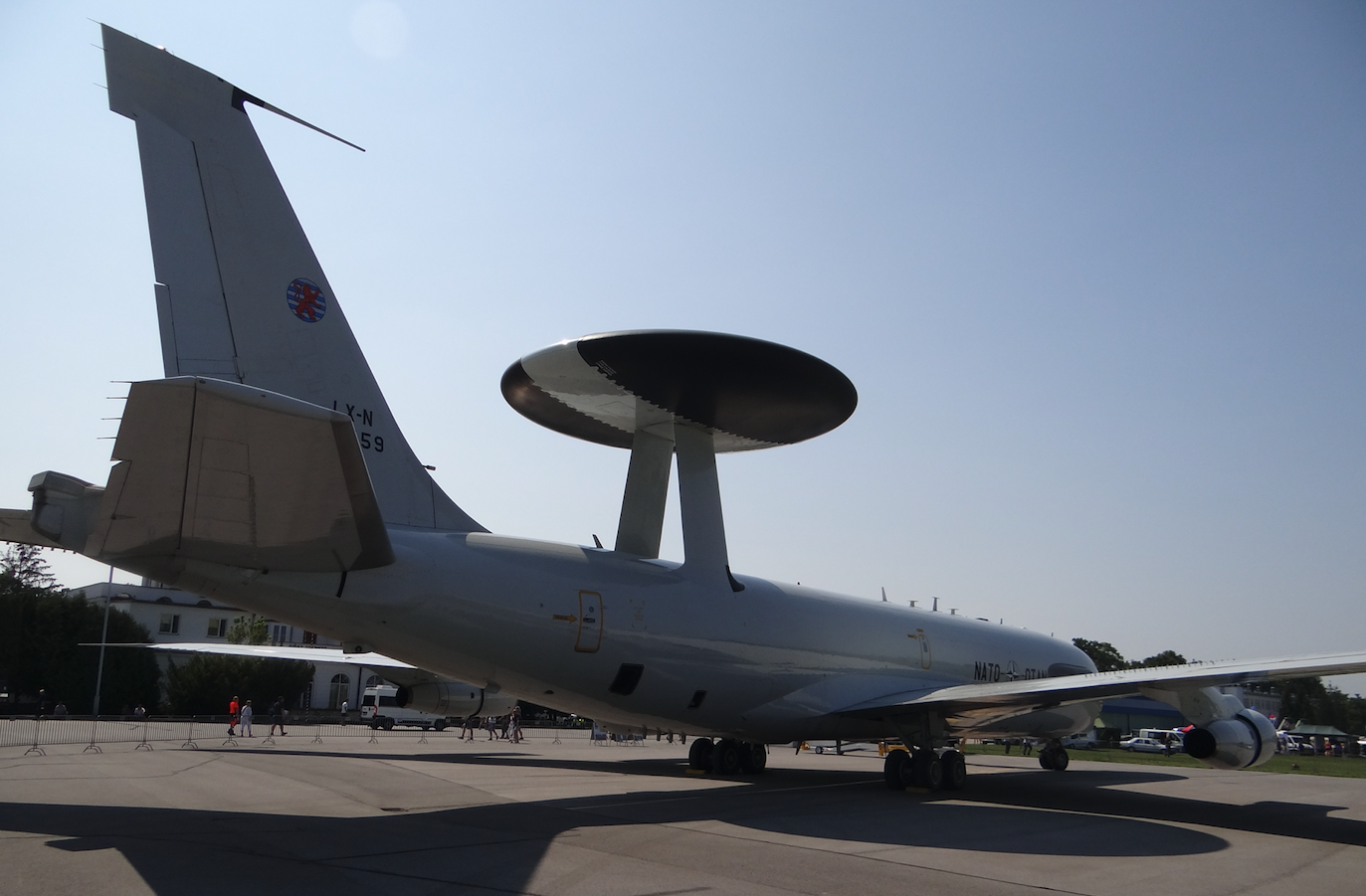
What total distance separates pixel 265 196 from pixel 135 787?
8.51 metres

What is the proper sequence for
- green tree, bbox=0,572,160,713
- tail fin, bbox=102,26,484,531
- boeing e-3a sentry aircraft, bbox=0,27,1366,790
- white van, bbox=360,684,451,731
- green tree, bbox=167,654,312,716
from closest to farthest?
boeing e-3a sentry aircraft, bbox=0,27,1366,790
tail fin, bbox=102,26,484,531
white van, bbox=360,684,451,731
green tree, bbox=167,654,312,716
green tree, bbox=0,572,160,713

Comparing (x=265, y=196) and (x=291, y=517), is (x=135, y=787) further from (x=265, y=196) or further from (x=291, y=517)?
(x=265, y=196)

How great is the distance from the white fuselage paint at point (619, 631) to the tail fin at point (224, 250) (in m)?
2.25

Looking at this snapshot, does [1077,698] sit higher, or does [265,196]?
[265,196]

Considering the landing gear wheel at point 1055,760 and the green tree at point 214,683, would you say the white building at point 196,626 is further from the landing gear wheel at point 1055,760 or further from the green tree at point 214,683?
the landing gear wheel at point 1055,760

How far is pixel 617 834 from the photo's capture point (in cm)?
958

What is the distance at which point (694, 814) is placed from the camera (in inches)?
457

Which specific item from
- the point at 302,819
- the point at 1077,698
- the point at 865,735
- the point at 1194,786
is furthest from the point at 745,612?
the point at 1194,786

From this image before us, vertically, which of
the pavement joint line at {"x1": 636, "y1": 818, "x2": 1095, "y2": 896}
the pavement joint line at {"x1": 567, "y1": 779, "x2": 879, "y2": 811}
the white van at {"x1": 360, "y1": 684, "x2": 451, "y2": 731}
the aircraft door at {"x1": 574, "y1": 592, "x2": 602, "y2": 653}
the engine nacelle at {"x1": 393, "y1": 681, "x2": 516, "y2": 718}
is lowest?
the white van at {"x1": 360, "y1": 684, "x2": 451, "y2": 731}

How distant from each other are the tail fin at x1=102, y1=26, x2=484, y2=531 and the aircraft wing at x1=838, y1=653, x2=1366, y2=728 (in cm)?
1021

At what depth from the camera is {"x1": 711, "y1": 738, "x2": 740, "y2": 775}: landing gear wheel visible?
18594 mm

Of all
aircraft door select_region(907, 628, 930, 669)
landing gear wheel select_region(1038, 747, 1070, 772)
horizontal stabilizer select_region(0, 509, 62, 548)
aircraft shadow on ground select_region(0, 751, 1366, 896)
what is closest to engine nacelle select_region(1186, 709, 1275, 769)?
aircraft shadow on ground select_region(0, 751, 1366, 896)

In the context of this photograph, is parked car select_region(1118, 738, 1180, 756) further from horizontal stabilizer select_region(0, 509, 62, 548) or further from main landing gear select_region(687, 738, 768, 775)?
horizontal stabilizer select_region(0, 509, 62, 548)

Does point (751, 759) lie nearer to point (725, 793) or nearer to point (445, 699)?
point (725, 793)
